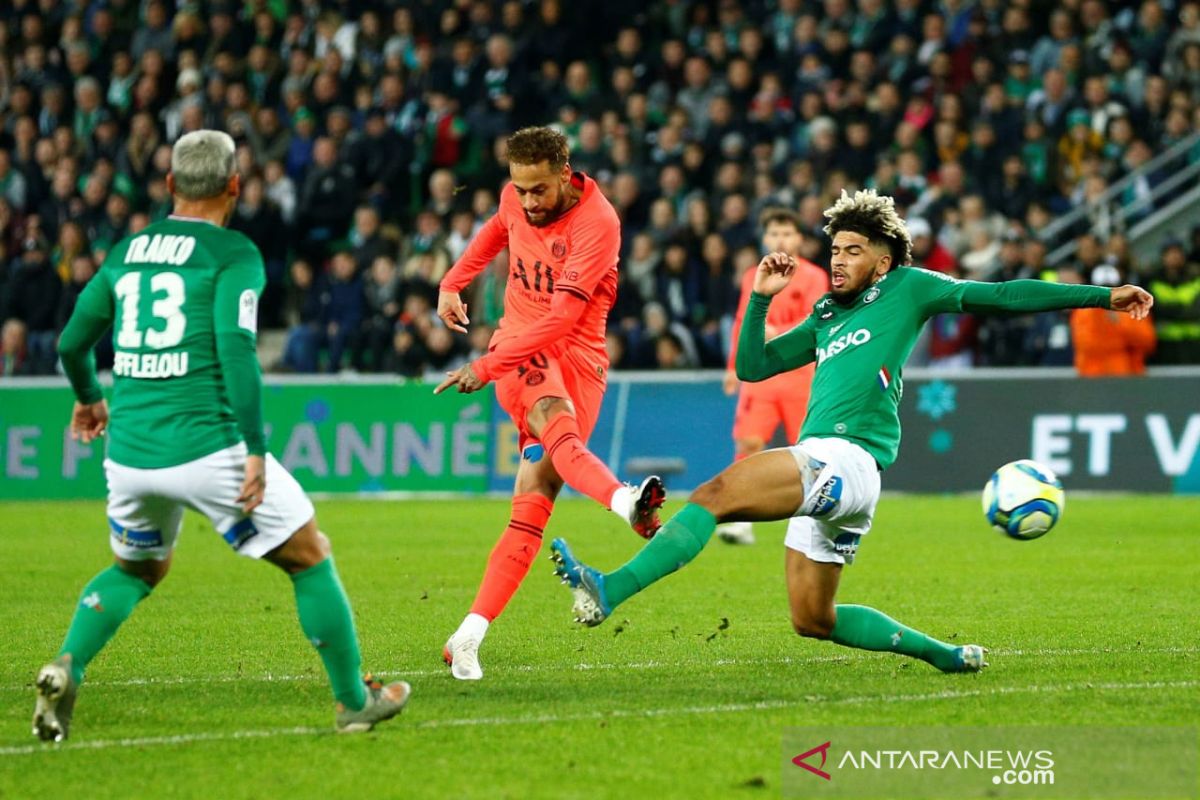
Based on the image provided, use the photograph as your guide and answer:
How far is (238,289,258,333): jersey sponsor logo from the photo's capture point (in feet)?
18.6

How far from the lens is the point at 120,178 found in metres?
22.6

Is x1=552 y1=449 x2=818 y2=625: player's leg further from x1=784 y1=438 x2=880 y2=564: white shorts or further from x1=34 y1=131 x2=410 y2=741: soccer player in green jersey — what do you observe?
x1=34 y1=131 x2=410 y2=741: soccer player in green jersey

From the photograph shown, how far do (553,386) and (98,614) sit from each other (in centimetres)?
234

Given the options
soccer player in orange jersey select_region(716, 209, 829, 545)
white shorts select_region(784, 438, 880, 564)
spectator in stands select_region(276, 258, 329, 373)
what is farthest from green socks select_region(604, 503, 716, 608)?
spectator in stands select_region(276, 258, 329, 373)

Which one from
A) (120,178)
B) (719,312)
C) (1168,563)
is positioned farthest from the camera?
(120,178)

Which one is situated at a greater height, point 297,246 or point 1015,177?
point 1015,177

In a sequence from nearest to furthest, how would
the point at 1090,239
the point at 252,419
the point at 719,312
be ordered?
the point at 252,419
the point at 1090,239
the point at 719,312

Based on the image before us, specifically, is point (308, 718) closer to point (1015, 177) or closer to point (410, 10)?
point (1015, 177)

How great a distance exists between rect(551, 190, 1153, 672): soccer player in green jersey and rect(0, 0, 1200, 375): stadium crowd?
1004cm

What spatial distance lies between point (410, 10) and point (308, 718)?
18.7 metres

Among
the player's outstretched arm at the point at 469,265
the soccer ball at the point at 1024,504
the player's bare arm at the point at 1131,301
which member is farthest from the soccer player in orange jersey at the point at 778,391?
the player's bare arm at the point at 1131,301

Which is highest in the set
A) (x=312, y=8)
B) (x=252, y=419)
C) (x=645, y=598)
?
(x=312, y=8)

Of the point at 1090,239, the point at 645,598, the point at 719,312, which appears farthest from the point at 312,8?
the point at 645,598

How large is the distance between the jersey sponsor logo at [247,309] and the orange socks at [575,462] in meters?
1.79
